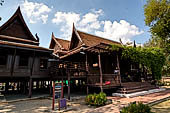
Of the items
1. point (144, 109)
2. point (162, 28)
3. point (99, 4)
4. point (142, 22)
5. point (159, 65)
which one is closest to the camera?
point (144, 109)

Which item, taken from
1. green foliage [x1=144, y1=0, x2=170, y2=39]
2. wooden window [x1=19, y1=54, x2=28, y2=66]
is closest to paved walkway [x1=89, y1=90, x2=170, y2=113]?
green foliage [x1=144, y1=0, x2=170, y2=39]

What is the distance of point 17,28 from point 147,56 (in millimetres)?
17702

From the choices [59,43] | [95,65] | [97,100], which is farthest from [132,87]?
[59,43]

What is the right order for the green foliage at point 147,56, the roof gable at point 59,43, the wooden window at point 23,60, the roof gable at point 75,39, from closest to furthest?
1. the wooden window at point 23,60
2. the green foliage at point 147,56
3. the roof gable at point 75,39
4. the roof gable at point 59,43

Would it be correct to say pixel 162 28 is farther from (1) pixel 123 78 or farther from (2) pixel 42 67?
(2) pixel 42 67

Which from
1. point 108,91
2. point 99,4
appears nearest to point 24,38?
point 99,4

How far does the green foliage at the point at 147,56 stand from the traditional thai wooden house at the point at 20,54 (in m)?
9.24

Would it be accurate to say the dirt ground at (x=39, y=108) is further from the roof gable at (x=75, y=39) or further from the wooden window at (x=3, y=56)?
the roof gable at (x=75, y=39)

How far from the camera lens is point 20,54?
1303 centimetres

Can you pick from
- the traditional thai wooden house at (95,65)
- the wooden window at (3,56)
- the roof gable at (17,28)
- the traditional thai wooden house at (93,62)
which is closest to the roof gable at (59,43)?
the traditional thai wooden house at (95,65)

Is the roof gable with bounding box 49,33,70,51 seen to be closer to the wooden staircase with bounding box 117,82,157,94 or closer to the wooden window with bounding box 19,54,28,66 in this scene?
the wooden window with bounding box 19,54,28,66

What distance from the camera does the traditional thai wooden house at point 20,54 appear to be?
1190 cm

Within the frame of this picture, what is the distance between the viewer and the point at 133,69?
1892 centimetres

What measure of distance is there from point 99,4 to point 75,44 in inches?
305
